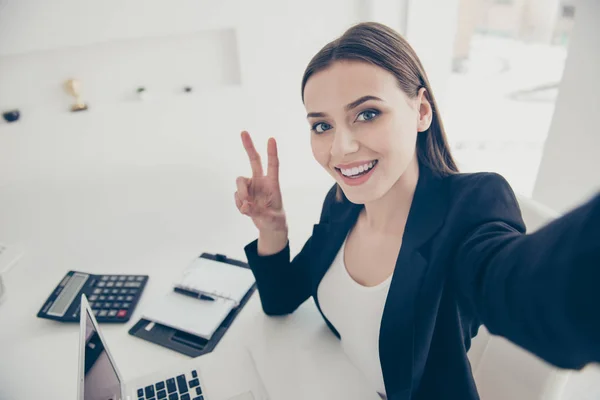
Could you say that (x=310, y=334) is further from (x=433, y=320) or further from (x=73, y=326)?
(x=73, y=326)

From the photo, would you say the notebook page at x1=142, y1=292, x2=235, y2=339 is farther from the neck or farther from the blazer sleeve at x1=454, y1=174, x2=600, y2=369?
the blazer sleeve at x1=454, y1=174, x2=600, y2=369

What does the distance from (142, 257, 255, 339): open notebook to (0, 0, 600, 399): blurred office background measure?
0.67 ft

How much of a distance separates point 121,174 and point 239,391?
0.91m

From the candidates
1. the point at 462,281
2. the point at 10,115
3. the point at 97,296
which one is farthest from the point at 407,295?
the point at 10,115

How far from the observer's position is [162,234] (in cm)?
140

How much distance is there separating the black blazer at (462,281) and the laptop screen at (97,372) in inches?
13.9

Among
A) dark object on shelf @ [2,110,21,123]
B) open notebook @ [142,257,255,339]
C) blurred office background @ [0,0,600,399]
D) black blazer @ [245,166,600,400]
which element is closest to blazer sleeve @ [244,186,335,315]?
black blazer @ [245,166,600,400]

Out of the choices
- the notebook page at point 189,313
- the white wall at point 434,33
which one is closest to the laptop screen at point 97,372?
the notebook page at point 189,313

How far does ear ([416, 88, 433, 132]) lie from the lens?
0.77m

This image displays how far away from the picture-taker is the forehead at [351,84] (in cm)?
70

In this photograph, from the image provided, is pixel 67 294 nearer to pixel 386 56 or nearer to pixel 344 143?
pixel 344 143

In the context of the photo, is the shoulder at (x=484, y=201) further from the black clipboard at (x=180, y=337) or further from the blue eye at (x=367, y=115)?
the black clipboard at (x=180, y=337)

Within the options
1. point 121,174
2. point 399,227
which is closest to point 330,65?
point 399,227

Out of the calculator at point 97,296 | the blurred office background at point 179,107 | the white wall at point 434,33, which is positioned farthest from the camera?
the white wall at point 434,33
